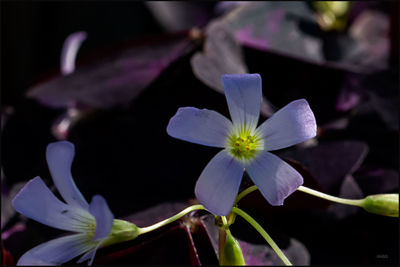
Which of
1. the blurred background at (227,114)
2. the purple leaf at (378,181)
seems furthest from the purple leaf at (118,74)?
the purple leaf at (378,181)

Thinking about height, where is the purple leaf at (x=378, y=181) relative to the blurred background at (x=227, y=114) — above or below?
below

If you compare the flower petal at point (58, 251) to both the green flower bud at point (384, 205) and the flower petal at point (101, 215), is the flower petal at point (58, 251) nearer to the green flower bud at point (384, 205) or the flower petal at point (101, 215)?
the flower petal at point (101, 215)

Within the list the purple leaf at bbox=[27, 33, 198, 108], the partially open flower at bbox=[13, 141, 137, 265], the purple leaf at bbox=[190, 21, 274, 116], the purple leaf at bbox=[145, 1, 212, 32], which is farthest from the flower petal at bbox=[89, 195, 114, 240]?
the purple leaf at bbox=[145, 1, 212, 32]

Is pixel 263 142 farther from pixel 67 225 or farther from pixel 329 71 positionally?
pixel 329 71

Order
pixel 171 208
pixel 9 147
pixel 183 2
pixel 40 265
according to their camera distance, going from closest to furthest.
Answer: pixel 40 265
pixel 171 208
pixel 9 147
pixel 183 2

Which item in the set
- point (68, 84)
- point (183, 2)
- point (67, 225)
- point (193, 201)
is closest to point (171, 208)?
point (193, 201)

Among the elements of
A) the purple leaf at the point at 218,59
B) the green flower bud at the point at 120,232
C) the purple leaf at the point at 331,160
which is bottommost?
the purple leaf at the point at 331,160

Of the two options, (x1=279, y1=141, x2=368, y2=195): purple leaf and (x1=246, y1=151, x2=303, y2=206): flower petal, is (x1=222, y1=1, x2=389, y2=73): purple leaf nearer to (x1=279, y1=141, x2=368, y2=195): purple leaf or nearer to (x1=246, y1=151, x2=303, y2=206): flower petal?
(x1=279, y1=141, x2=368, y2=195): purple leaf
